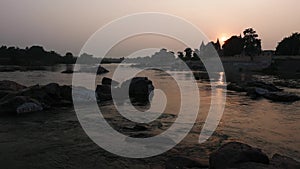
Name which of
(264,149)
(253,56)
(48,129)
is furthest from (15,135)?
(253,56)

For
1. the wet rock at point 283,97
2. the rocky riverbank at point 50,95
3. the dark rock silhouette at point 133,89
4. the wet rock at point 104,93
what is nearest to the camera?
the rocky riverbank at point 50,95

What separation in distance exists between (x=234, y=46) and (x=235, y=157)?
419ft

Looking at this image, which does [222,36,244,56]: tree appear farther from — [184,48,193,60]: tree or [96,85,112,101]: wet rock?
[96,85,112,101]: wet rock

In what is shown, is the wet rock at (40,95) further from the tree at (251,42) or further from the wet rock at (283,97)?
the tree at (251,42)

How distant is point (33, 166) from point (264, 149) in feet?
27.6

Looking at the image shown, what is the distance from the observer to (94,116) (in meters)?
18.6

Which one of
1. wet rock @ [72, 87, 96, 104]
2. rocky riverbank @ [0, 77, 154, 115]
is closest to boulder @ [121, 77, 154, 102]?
rocky riverbank @ [0, 77, 154, 115]

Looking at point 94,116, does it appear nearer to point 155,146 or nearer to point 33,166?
point 155,146

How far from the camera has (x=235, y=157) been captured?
8.26 m

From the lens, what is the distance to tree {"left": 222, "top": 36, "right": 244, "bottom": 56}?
12814 cm

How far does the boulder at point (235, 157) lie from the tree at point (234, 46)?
122 m

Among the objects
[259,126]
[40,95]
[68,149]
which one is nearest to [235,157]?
[68,149]

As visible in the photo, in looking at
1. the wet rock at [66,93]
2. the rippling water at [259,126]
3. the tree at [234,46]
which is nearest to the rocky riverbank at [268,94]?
the rippling water at [259,126]

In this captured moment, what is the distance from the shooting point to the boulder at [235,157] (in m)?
8.18
